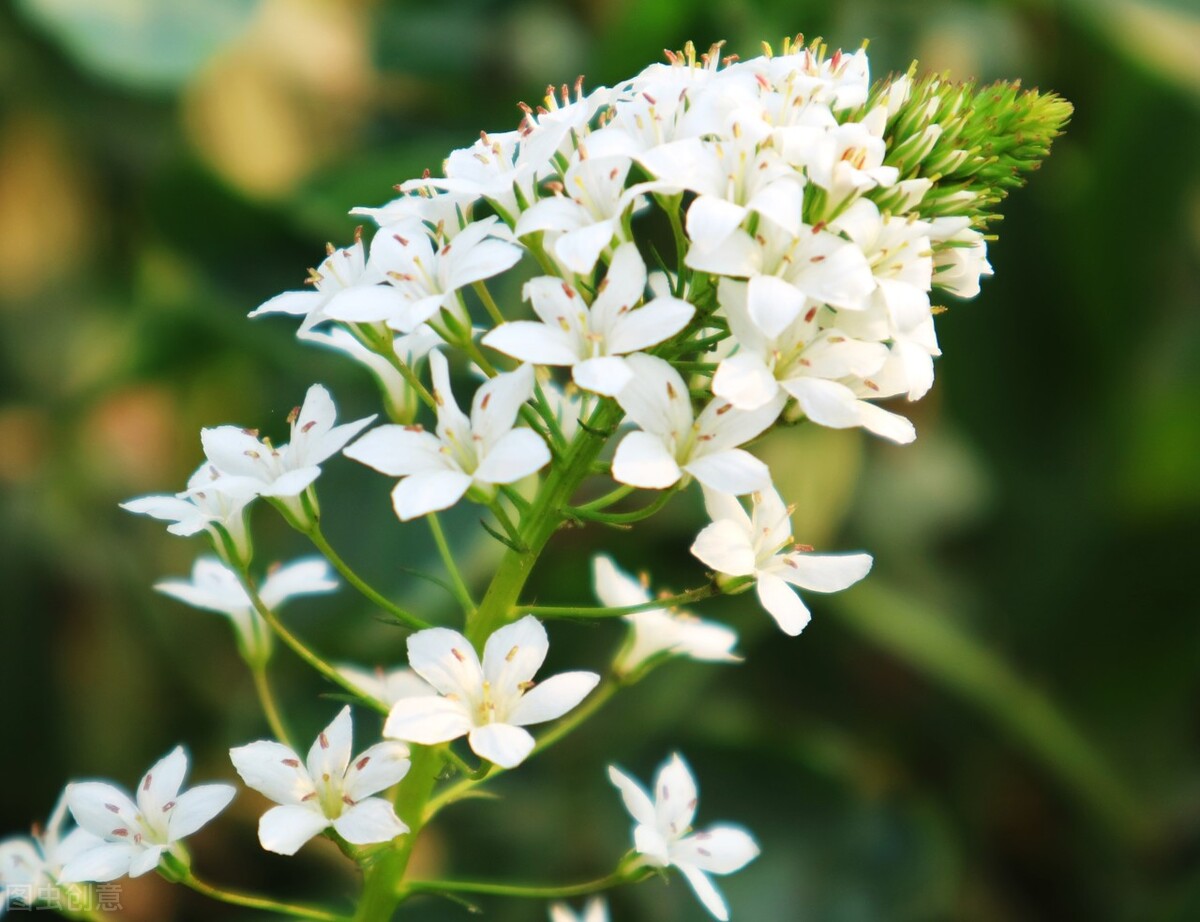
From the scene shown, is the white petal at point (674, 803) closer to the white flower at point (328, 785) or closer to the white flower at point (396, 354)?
the white flower at point (328, 785)

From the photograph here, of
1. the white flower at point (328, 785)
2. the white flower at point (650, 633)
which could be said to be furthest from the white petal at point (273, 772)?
the white flower at point (650, 633)

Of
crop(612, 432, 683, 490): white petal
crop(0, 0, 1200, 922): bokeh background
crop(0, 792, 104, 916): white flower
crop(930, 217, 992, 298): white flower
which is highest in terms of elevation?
crop(0, 0, 1200, 922): bokeh background

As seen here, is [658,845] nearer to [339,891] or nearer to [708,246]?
[708,246]

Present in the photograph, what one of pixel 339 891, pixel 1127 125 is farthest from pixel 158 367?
pixel 1127 125

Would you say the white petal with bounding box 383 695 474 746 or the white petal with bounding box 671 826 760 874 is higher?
the white petal with bounding box 671 826 760 874

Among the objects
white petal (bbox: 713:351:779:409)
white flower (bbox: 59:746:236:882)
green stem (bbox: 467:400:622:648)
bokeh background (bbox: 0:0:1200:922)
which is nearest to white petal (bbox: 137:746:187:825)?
white flower (bbox: 59:746:236:882)

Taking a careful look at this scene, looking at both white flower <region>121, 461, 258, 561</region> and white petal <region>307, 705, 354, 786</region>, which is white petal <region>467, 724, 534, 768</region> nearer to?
white petal <region>307, 705, 354, 786</region>
